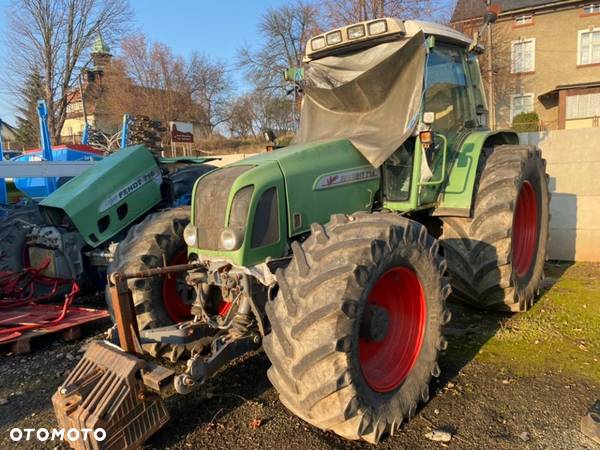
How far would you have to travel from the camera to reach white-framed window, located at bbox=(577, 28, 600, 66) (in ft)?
84.2

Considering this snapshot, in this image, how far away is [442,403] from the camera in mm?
3109

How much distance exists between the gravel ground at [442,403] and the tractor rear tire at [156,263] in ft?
2.22

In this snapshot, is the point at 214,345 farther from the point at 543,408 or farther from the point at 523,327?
the point at 523,327

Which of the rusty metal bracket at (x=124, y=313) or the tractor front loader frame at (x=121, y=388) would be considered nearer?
the tractor front loader frame at (x=121, y=388)

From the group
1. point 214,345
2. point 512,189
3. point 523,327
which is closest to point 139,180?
point 214,345

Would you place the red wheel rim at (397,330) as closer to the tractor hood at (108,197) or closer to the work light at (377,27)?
the work light at (377,27)

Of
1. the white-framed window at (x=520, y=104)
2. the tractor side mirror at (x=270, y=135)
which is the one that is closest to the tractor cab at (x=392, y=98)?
the tractor side mirror at (x=270, y=135)

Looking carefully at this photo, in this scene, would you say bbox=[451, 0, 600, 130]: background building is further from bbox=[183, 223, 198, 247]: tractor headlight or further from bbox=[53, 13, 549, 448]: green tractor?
bbox=[183, 223, 198, 247]: tractor headlight

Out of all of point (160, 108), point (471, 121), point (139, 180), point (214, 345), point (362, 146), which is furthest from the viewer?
point (160, 108)

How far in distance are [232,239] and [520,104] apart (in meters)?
29.0

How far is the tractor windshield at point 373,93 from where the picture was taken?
3920mm

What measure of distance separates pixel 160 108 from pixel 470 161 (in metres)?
33.7

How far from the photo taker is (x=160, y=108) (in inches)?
1373

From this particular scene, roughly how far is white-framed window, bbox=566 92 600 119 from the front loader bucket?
2709cm
